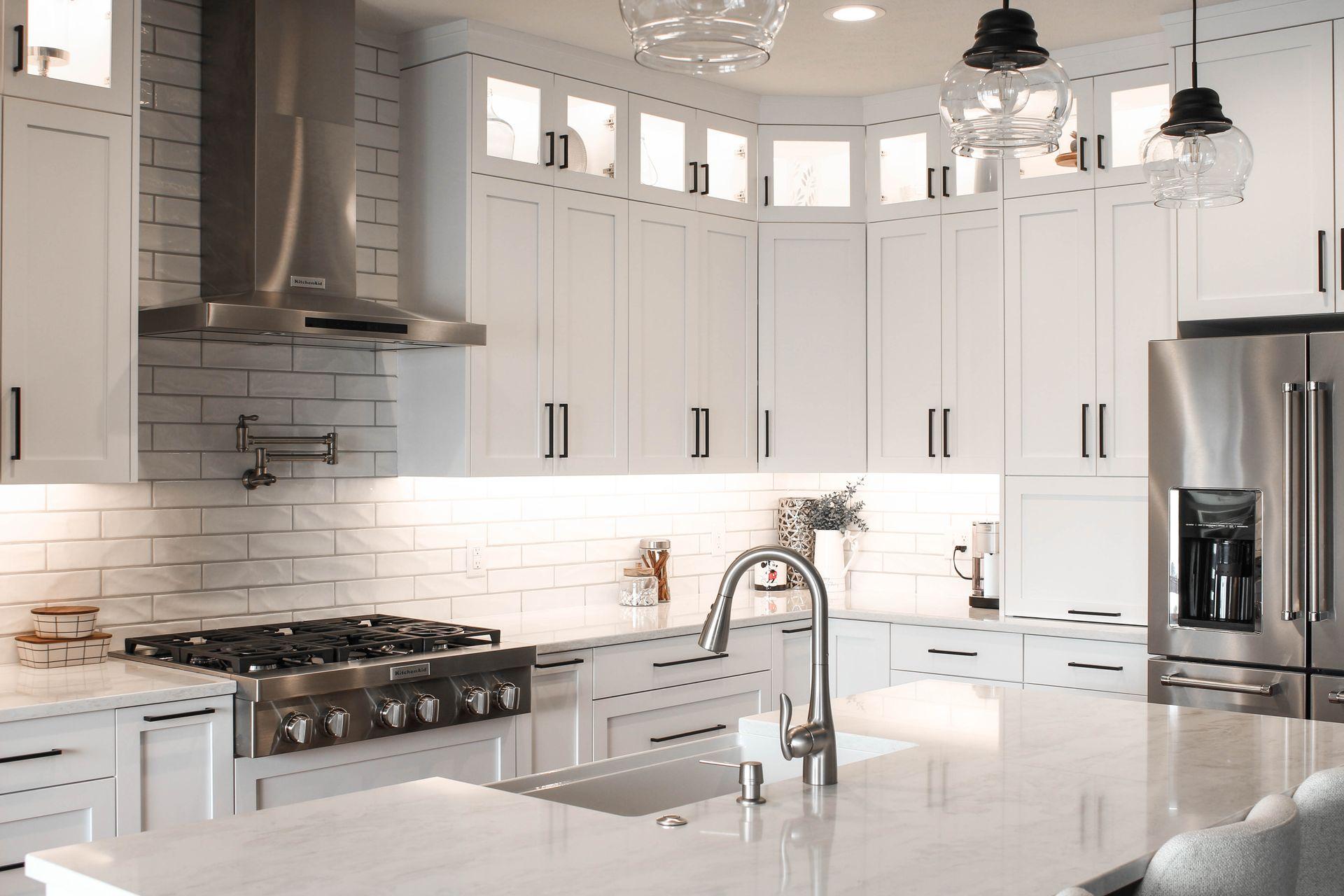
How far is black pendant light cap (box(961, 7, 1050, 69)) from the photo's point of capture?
1.94m

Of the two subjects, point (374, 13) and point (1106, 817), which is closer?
point (1106, 817)

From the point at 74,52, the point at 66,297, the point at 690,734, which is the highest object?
the point at 74,52

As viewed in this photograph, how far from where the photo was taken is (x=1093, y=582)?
14.2 ft

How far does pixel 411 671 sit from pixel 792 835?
176 cm

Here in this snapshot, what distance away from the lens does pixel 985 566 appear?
4.79 metres

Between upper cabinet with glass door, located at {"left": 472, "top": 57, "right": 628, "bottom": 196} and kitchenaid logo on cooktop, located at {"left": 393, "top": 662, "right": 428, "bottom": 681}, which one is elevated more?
upper cabinet with glass door, located at {"left": 472, "top": 57, "right": 628, "bottom": 196}

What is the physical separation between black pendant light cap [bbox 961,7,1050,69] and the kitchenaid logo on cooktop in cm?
216

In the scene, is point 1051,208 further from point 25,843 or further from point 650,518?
point 25,843

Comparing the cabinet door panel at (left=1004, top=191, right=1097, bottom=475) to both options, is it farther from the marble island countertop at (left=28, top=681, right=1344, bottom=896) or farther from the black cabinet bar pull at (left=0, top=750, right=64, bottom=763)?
the black cabinet bar pull at (left=0, top=750, right=64, bottom=763)

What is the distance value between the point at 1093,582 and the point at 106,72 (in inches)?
134

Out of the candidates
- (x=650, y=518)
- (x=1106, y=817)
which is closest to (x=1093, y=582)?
(x=650, y=518)

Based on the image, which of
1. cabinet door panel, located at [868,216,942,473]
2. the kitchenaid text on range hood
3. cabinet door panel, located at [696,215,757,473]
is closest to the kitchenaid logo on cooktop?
the kitchenaid text on range hood

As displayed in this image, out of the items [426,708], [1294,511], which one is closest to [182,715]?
[426,708]

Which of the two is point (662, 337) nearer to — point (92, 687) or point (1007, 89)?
point (92, 687)
